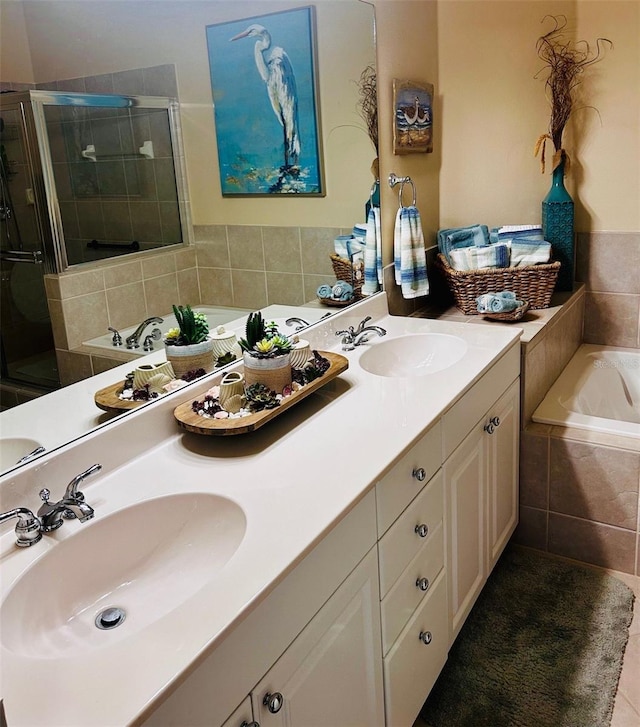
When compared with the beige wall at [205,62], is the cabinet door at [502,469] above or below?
below

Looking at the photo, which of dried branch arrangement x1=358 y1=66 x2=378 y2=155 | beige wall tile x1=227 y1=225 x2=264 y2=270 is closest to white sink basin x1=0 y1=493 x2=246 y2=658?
beige wall tile x1=227 y1=225 x2=264 y2=270

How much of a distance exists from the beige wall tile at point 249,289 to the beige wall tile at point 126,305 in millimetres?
344

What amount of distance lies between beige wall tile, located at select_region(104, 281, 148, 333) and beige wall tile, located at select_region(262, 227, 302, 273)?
0.51 m

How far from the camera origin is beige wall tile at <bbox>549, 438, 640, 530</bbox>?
Answer: 86.3 inches

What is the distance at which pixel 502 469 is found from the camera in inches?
85.4

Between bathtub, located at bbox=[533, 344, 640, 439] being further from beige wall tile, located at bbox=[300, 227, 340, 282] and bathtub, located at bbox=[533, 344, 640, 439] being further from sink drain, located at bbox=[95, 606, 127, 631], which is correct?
sink drain, located at bbox=[95, 606, 127, 631]

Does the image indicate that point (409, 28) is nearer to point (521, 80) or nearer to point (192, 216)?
point (521, 80)

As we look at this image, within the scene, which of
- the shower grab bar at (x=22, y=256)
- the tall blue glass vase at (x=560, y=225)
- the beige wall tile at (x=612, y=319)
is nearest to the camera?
the shower grab bar at (x=22, y=256)

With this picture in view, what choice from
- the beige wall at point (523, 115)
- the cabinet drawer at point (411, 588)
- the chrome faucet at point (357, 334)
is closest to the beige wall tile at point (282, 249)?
the chrome faucet at point (357, 334)

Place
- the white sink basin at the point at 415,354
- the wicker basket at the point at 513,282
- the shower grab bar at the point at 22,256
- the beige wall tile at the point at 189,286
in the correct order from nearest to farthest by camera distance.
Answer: the shower grab bar at the point at 22,256
the beige wall tile at the point at 189,286
the white sink basin at the point at 415,354
the wicker basket at the point at 513,282

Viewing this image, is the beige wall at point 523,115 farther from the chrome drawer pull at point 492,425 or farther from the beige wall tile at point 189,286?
the beige wall tile at point 189,286

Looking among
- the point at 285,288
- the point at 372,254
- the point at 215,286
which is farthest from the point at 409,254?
the point at 215,286

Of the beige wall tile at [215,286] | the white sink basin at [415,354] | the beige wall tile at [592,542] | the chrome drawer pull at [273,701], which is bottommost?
the beige wall tile at [592,542]

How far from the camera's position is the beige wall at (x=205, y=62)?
1239mm
